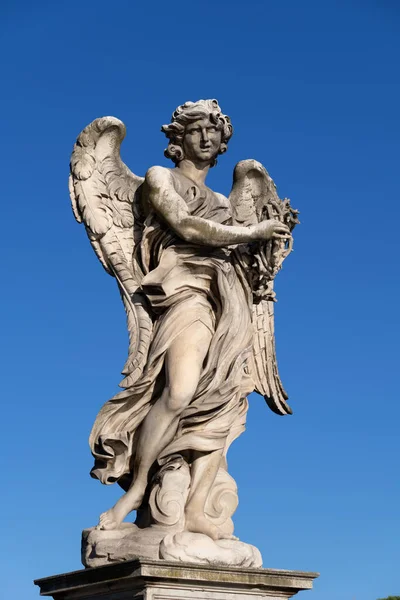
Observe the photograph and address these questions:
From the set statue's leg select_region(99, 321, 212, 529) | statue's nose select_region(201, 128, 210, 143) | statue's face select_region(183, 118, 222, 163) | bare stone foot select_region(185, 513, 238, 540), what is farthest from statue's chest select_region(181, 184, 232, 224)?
bare stone foot select_region(185, 513, 238, 540)

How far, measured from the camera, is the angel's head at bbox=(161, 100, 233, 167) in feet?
32.9

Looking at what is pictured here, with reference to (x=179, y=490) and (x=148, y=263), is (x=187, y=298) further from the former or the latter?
(x=179, y=490)

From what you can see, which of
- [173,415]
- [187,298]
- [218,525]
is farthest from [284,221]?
[218,525]

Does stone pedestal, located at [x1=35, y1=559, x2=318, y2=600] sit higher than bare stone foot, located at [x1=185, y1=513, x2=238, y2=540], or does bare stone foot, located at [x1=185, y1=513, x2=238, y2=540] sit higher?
bare stone foot, located at [x1=185, y1=513, x2=238, y2=540]

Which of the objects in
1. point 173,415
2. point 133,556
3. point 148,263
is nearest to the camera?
point 133,556

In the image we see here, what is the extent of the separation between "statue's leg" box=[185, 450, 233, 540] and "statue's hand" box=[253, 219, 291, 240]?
194cm

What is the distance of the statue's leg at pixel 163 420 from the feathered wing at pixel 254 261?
3.77ft

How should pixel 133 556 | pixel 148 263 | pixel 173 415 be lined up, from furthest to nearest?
pixel 148 263 < pixel 173 415 < pixel 133 556

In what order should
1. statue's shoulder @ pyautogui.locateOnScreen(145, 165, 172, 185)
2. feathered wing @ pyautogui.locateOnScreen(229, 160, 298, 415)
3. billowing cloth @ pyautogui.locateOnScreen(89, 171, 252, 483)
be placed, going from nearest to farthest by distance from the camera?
billowing cloth @ pyautogui.locateOnScreen(89, 171, 252, 483) → statue's shoulder @ pyautogui.locateOnScreen(145, 165, 172, 185) → feathered wing @ pyautogui.locateOnScreen(229, 160, 298, 415)

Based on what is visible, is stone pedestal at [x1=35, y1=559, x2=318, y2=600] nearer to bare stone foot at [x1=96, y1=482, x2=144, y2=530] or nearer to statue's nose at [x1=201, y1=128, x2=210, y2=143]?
bare stone foot at [x1=96, y1=482, x2=144, y2=530]

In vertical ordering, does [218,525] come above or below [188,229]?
below

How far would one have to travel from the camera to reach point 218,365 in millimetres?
9641

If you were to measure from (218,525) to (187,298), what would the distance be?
6.47 feet

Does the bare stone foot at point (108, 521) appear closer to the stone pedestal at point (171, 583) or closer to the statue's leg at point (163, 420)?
the statue's leg at point (163, 420)
